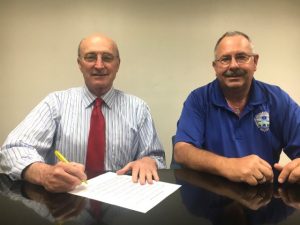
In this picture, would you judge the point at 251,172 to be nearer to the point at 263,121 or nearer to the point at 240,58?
the point at 263,121

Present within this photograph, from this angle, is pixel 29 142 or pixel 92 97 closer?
pixel 29 142

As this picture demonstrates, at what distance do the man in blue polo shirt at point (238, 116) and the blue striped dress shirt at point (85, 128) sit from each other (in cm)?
27

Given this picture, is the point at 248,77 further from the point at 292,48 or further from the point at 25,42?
the point at 25,42

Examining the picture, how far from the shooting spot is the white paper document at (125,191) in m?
0.85

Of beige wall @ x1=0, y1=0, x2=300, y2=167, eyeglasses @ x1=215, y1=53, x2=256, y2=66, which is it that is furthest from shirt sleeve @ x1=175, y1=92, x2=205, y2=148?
beige wall @ x1=0, y1=0, x2=300, y2=167

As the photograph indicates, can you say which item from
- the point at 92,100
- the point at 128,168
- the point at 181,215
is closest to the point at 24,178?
the point at 128,168

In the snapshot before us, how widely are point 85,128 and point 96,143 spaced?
0.12m

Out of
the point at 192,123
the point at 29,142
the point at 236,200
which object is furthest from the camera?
the point at 192,123

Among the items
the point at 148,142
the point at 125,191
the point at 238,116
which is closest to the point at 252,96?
the point at 238,116

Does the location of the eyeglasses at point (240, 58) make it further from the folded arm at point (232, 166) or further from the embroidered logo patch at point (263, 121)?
the folded arm at point (232, 166)

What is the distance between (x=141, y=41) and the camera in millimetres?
2373

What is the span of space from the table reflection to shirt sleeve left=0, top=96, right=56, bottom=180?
601 mm

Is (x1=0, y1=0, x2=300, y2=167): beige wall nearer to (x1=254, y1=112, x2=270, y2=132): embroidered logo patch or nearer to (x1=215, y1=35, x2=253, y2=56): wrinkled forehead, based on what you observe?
(x1=215, y1=35, x2=253, y2=56): wrinkled forehead

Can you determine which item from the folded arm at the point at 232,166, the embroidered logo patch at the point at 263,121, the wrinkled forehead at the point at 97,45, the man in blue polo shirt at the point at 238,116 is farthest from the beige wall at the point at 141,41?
the folded arm at the point at 232,166
